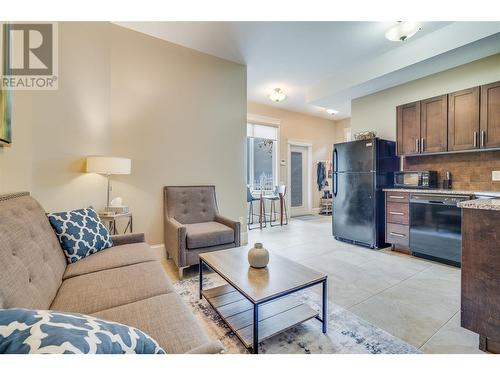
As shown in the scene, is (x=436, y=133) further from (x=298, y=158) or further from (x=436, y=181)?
(x=298, y=158)

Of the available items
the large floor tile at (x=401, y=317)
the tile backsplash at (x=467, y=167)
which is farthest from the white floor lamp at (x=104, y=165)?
the tile backsplash at (x=467, y=167)

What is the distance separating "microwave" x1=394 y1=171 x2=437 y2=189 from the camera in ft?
10.6

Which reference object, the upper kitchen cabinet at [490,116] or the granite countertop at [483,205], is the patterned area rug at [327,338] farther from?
the upper kitchen cabinet at [490,116]

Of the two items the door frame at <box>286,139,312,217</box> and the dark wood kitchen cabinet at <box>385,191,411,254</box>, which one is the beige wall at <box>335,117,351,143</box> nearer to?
the door frame at <box>286,139,312,217</box>

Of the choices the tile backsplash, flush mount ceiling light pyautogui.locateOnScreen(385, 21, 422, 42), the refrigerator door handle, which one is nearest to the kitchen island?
the tile backsplash

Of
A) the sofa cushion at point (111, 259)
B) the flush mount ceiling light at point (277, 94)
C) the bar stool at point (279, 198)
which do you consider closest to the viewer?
the sofa cushion at point (111, 259)

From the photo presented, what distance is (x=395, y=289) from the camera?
2.19 m

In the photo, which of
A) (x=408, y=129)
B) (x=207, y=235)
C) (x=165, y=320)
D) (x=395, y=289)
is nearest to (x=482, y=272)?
(x=395, y=289)

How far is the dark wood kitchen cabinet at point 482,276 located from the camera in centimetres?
136

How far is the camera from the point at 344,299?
2008mm

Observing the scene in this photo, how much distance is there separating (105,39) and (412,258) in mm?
4612

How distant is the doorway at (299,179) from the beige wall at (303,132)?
7.3 inches

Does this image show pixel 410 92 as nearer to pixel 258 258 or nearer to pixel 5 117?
pixel 258 258

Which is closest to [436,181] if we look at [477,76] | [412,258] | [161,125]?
[412,258]
